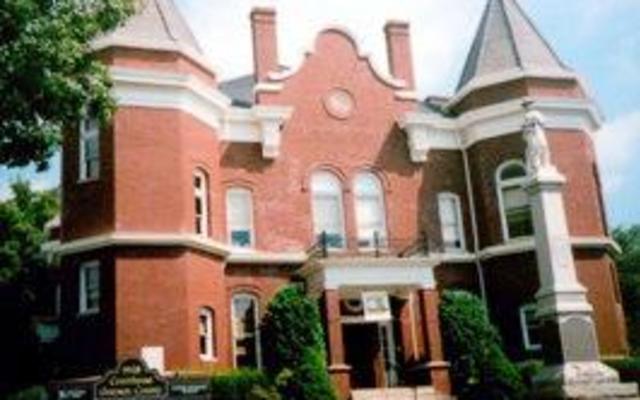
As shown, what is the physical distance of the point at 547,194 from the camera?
21656 mm

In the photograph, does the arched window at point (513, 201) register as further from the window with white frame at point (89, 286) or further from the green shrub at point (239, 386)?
the window with white frame at point (89, 286)

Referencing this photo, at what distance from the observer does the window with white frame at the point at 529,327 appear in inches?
1217

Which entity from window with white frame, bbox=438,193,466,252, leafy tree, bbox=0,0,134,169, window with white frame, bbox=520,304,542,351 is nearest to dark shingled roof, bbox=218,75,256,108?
window with white frame, bbox=438,193,466,252

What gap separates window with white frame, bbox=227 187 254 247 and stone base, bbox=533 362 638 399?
12.3 meters

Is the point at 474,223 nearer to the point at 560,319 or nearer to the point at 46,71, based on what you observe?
the point at 560,319

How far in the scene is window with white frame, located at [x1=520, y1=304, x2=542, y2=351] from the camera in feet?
101

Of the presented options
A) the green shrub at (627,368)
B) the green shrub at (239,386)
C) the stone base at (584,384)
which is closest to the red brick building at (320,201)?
the green shrub at (239,386)

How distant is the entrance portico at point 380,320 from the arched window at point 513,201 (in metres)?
3.97

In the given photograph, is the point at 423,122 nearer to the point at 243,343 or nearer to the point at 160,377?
the point at 243,343

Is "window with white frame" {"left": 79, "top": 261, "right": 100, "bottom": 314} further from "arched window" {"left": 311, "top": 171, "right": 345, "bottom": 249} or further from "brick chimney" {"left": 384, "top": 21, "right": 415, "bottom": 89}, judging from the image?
"brick chimney" {"left": 384, "top": 21, "right": 415, "bottom": 89}

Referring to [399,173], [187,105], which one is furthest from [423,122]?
[187,105]

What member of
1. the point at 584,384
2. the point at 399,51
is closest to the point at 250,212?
the point at 399,51

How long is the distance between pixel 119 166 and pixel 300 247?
6.72 meters

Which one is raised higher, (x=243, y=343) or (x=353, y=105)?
(x=353, y=105)
